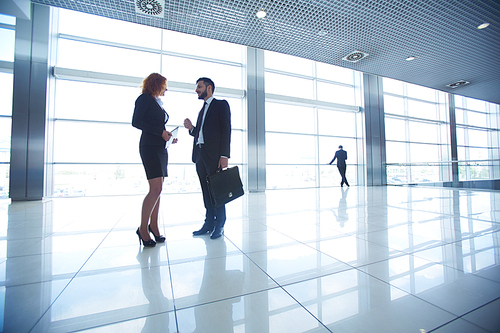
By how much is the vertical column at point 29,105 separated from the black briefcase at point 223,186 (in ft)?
18.0

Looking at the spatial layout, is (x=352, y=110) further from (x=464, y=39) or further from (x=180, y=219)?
(x=180, y=219)

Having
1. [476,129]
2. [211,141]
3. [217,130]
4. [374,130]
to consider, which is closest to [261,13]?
[217,130]

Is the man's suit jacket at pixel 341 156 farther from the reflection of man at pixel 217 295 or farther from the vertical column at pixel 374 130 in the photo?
the reflection of man at pixel 217 295

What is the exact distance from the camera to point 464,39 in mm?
3355

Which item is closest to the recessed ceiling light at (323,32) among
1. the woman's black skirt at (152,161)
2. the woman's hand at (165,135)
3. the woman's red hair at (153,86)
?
the woman's red hair at (153,86)

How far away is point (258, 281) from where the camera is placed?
115 centimetres

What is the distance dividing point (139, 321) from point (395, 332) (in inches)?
37.7

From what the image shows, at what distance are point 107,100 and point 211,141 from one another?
5.92 meters

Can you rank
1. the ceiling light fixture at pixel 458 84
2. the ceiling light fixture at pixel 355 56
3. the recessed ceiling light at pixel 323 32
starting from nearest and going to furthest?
the recessed ceiling light at pixel 323 32 < the ceiling light fixture at pixel 355 56 < the ceiling light fixture at pixel 458 84

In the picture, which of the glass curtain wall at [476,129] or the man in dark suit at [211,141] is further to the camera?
the glass curtain wall at [476,129]

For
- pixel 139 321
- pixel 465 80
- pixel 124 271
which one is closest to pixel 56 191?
pixel 124 271

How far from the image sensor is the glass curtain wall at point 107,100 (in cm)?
590

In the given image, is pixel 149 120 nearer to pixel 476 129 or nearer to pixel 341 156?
pixel 341 156

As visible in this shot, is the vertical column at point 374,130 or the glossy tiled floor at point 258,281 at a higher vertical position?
the vertical column at point 374,130
